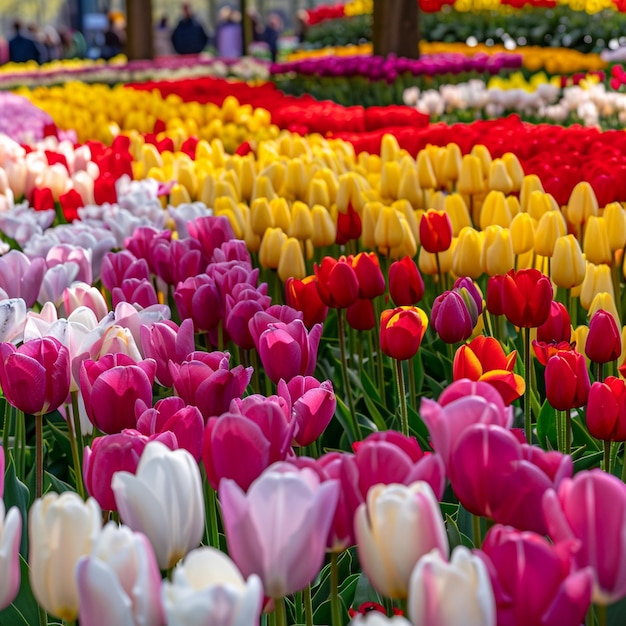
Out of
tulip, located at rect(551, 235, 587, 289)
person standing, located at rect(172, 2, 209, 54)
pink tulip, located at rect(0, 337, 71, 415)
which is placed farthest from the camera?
person standing, located at rect(172, 2, 209, 54)

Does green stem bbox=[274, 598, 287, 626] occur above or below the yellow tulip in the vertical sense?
below

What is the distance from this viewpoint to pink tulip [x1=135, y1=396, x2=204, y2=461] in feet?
4.27

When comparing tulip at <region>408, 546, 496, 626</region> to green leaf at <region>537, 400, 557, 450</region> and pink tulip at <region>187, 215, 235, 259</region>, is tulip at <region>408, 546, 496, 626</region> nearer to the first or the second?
green leaf at <region>537, 400, 557, 450</region>

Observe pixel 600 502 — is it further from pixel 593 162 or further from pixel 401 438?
pixel 593 162

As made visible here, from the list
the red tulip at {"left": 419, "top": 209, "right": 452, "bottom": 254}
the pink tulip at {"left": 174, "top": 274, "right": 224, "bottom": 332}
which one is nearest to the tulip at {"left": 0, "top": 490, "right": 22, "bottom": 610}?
the pink tulip at {"left": 174, "top": 274, "right": 224, "bottom": 332}

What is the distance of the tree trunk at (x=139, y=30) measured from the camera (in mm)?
18406

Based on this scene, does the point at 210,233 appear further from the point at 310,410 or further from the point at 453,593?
the point at 453,593

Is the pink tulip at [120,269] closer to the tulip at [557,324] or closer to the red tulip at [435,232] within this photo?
the red tulip at [435,232]

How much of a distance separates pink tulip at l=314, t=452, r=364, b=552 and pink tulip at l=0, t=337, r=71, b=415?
603 millimetres

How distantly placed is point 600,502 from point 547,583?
11cm

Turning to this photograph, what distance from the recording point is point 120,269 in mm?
2531

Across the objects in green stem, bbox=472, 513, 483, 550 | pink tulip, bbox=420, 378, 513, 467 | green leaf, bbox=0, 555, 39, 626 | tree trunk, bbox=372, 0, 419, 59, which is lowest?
green leaf, bbox=0, 555, 39, 626

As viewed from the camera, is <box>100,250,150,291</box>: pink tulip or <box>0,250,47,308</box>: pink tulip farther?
<box>100,250,150,291</box>: pink tulip

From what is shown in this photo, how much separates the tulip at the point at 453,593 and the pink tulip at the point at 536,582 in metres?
0.05
